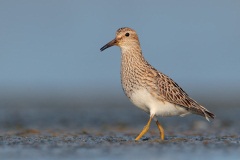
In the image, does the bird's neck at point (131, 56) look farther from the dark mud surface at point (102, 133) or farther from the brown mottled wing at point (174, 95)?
the dark mud surface at point (102, 133)

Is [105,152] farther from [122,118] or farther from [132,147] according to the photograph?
[122,118]

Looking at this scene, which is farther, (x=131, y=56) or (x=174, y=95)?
(x=131, y=56)

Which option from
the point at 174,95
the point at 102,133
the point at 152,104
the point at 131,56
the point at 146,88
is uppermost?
the point at 131,56

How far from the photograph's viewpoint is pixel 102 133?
48.3 feet

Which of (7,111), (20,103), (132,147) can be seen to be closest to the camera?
(132,147)

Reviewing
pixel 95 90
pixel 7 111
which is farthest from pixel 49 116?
pixel 95 90

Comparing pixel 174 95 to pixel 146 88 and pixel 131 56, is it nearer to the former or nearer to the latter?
pixel 146 88

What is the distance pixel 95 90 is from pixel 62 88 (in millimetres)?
1430

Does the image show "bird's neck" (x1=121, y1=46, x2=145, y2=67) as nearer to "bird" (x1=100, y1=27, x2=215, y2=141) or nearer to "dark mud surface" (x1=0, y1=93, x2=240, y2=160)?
"bird" (x1=100, y1=27, x2=215, y2=141)

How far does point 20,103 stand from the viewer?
22.9 meters

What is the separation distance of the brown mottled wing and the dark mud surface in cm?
54

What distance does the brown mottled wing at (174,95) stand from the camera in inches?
516

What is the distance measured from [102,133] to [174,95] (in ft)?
7.01

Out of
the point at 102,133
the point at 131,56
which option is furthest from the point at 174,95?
the point at 102,133
